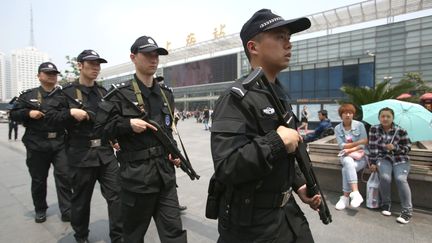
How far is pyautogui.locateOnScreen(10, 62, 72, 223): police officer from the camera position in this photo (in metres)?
3.93

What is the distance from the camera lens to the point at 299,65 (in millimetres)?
38469

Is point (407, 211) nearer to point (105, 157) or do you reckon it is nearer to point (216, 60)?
point (105, 157)

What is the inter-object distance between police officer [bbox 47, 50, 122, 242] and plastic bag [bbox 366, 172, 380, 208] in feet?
11.6

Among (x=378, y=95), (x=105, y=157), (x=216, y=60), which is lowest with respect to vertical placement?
(x=105, y=157)

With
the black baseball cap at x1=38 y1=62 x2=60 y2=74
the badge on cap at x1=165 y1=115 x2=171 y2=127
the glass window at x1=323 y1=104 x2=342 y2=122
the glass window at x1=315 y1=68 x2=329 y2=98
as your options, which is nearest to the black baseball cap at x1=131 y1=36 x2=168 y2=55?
the badge on cap at x1=165 y1=115 x2=171 y2=127

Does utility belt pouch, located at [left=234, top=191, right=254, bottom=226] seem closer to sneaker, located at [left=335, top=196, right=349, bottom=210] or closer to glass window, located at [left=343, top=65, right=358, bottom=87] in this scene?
sneaker, located at [left=335, top=196, right=349, bottom=210]

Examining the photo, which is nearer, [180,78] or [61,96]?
[61,96]

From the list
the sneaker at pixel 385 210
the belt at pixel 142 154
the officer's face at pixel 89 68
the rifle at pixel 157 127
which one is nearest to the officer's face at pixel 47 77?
the officer's face at pixel 89 68

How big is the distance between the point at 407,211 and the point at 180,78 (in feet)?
207

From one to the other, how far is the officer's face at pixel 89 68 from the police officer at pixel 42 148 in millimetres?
836

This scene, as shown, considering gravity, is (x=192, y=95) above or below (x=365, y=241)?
above

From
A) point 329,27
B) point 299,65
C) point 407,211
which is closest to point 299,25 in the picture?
point 407,211

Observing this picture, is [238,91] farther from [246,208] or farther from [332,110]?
[332,110]

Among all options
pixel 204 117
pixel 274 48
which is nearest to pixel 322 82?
pixel 204 117
